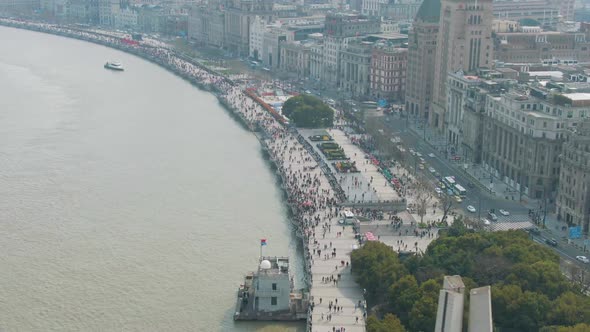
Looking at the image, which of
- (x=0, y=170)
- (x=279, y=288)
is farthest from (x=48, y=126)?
(x=279, y=288)

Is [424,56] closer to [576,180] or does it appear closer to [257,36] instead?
[576,180]

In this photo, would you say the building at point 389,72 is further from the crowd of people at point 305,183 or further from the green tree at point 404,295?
the green tree at point 404,295

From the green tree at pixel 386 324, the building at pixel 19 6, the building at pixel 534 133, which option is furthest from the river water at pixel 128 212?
the building at pixel 19 6

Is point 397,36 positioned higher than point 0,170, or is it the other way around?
point 397,36

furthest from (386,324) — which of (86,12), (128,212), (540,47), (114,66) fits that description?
(86,12)

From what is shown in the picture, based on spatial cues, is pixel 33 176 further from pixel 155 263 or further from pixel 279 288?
pixel 279 288

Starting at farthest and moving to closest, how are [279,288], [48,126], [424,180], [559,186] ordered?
[48,126], [424,180], [559,186], [279,288]
